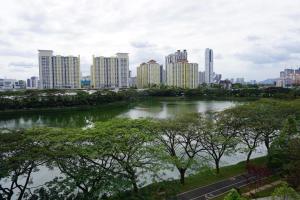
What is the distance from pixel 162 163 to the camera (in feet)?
40.3

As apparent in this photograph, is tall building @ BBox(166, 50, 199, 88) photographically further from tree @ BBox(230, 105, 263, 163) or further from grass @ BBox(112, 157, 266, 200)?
tree @ BBox(230, 105, 263, 163)

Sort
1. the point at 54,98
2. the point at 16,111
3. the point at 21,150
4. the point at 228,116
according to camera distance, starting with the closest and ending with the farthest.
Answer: the point at 21,150 → the point at 228,116 → the point at 16,111 → the point at 54,98

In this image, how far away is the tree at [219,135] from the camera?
594 inches

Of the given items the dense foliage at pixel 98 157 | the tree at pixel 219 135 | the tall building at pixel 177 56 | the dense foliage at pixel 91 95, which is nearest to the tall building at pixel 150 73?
the tall building at pixel 177 56

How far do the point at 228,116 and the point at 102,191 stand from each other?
8.59m

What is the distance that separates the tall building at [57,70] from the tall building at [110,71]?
20.6ft

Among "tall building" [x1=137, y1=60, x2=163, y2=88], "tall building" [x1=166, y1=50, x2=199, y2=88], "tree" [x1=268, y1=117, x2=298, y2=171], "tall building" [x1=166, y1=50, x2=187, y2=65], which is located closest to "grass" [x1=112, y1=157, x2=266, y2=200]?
"tree" [x1=268, y1=117, x2=298, y2=171]

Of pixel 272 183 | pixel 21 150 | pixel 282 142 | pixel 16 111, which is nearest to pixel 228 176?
pixel 272 183

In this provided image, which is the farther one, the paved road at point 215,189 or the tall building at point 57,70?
the tall building at point 57,70

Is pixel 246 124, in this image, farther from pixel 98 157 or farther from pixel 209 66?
pixel 209 66

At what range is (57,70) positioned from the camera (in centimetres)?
9281

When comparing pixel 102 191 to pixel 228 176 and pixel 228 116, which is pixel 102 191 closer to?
pixel 228 176

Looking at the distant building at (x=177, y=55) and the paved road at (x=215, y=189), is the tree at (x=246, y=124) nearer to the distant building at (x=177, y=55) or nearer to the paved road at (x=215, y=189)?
the paved road at (x=215, y=189)

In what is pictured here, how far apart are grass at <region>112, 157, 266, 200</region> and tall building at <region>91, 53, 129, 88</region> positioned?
8517cm
